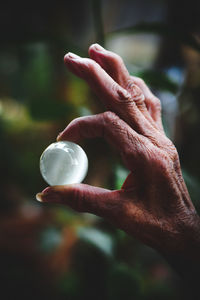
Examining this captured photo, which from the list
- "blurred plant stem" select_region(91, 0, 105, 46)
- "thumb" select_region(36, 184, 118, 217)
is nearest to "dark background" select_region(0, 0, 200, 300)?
"blurred plant stem" select_region(91, 0, 105, 46)

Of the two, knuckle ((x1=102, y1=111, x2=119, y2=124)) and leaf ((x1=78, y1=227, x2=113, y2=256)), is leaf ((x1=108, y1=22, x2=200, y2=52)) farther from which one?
leaf ((x1=78, y1=227, x2=113, y2=256))

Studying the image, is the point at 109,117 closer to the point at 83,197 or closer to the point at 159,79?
the point at 83,197

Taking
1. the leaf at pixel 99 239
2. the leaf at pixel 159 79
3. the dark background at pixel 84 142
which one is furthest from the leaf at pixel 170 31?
the leaf at pixel 99 239

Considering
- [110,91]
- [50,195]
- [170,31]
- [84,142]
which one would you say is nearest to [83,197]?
[50,195]

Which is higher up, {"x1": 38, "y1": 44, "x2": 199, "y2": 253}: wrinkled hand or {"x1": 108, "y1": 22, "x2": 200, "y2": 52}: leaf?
{"x1": 108, "y1": 22, "x2": 200, "y2": 52}: leaf

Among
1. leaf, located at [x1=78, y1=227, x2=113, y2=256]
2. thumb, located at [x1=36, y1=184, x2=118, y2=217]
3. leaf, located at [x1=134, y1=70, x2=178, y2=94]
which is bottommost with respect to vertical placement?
leaf, located at [x1=78, y1=227, x2=113, y2=256]
